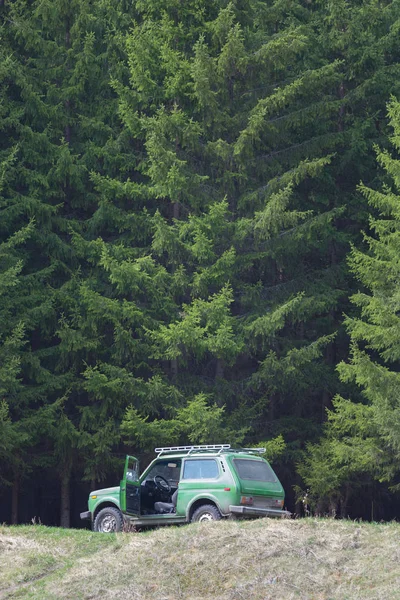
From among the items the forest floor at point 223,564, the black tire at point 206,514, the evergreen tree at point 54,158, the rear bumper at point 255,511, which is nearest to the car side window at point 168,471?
the black tire at point 206,514

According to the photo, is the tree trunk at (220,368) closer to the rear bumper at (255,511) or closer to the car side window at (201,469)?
the car side window at (201,469)

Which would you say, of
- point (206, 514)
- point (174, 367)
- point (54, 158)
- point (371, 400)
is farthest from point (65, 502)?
point (206, 514)

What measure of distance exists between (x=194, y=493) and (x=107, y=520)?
2.30 m

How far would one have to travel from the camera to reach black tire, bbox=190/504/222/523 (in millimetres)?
18422

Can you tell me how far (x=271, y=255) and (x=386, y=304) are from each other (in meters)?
4.16

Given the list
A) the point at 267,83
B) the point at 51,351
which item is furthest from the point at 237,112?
the point at 51,351

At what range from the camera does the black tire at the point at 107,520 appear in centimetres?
1956

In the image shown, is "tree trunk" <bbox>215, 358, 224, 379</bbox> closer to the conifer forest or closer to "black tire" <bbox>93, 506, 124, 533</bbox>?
the conifer forest

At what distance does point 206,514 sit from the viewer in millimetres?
18516

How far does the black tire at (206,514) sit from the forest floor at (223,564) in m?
1.06

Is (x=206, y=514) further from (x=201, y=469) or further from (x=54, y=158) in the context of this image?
(x=54, y=158)

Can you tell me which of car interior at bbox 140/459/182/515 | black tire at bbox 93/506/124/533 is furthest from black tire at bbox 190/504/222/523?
black tire at bbox 93/506/124/533

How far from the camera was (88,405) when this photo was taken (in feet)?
92.6

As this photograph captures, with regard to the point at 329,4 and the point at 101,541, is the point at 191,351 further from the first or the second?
the point at 329,4
